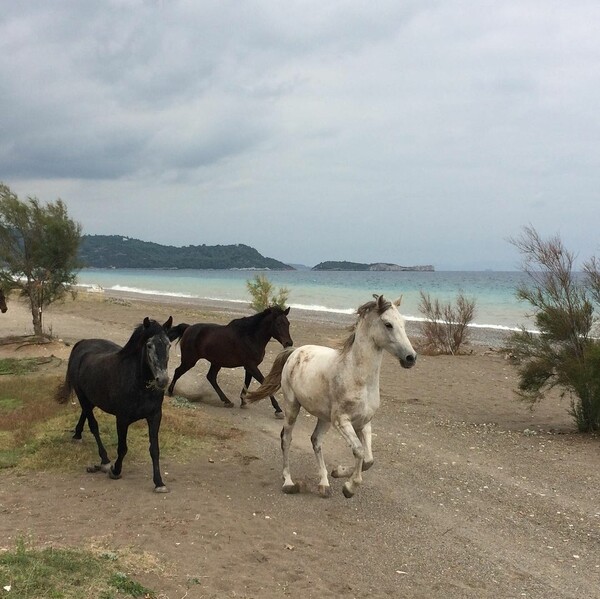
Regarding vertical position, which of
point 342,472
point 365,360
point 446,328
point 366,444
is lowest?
point 342,472

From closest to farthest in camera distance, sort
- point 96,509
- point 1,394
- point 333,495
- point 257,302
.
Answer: point 96,509, point 333,495, point 1,394, point 257,302

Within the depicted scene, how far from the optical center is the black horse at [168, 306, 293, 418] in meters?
10.5

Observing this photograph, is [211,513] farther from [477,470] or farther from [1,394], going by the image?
[1,394]

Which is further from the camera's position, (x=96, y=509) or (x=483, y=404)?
(x=483, y=404)

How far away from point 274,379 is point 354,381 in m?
1.94

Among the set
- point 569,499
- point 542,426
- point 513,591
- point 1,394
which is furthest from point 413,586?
point 1,394

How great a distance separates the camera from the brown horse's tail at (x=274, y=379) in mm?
7664

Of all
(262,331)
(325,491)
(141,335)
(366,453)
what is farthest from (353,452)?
(262,331)

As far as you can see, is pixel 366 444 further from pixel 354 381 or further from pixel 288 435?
pixel 288 435

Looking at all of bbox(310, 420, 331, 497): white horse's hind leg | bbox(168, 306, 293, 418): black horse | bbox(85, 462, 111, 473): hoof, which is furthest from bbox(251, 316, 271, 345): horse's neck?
bbox(85, 462, 111, 473): hoof

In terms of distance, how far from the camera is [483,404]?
12594mm

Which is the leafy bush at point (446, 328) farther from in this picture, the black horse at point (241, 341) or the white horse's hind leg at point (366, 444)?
the white horse's hind leg at point (366, 444)

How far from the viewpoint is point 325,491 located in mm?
6492

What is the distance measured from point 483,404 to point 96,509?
30.5 ft
